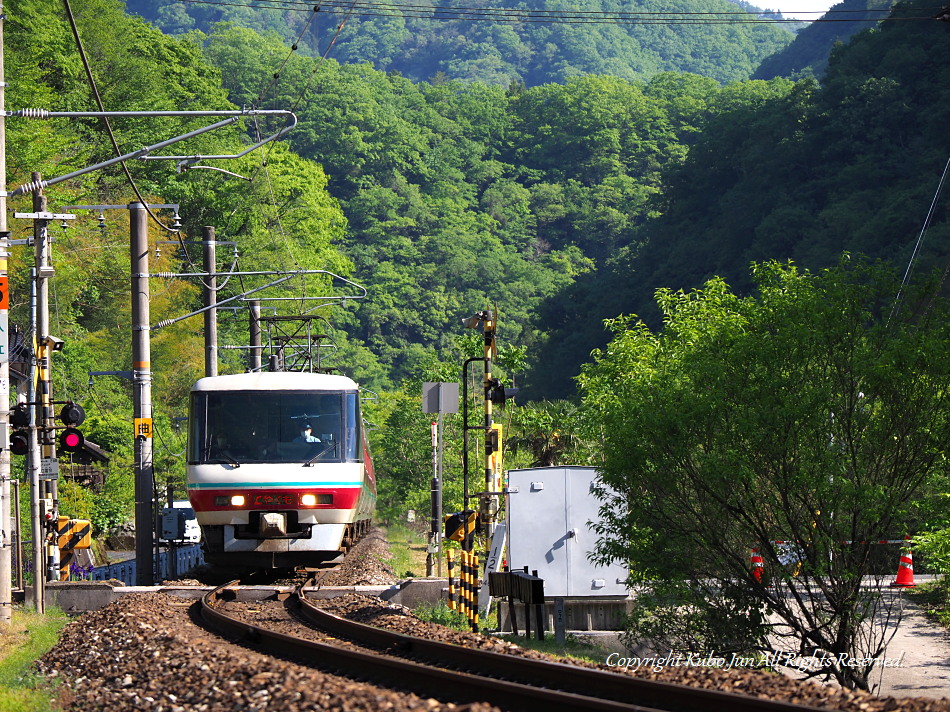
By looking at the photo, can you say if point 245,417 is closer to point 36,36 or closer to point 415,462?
point 415,462

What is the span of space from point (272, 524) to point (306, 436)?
151cm

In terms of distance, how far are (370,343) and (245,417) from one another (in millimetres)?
80200

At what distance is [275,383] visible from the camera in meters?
19.9

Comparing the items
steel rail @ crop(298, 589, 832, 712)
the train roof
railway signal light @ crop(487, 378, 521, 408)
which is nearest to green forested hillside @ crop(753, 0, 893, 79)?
the train roof

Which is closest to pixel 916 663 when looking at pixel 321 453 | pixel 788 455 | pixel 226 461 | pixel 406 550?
pixel 788 455

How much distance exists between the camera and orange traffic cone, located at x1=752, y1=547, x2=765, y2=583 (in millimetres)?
16688

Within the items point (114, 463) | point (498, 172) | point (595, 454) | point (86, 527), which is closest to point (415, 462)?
point (114, 463)

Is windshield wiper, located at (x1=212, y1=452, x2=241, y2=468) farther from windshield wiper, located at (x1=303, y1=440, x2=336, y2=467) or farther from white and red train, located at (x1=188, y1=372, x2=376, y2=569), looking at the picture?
windshield wiper, located at (x1=303, y1=440, x2=336, y2=467)

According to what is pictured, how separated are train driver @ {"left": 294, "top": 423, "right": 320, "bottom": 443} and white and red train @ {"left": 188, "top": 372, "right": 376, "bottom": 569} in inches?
0.6

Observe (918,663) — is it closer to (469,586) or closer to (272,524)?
(469,586)

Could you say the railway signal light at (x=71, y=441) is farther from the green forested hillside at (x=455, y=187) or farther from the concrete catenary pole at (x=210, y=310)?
the green forested hillside at (x=455, y=187)

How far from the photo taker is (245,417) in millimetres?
19703

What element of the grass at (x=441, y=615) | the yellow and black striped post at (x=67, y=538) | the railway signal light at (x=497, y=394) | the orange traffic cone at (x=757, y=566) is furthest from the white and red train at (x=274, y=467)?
the orange traffic cone at (x=757, y=566)

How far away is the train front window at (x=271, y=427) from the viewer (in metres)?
19.5
